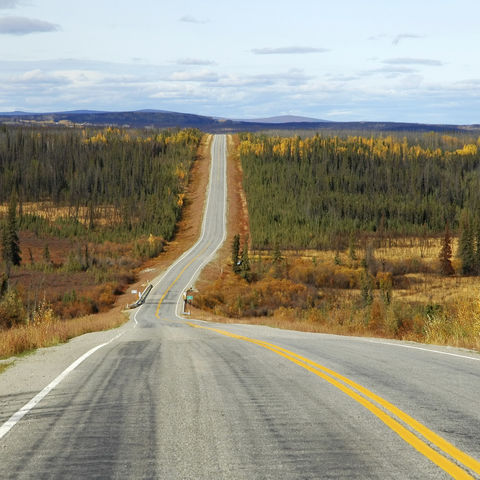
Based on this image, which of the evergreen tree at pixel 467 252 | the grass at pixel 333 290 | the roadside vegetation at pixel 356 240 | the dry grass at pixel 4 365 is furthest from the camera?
the evergreen tree at pixel 467 252

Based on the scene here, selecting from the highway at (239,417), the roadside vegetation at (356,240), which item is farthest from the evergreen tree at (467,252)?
the highway at (239,417)

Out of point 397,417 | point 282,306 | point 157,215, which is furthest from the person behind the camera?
point 157,215

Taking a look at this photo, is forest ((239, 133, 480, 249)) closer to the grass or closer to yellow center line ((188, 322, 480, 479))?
the grass

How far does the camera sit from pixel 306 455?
→ 167 inches

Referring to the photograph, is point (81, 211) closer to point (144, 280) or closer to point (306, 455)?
point (144, 280)

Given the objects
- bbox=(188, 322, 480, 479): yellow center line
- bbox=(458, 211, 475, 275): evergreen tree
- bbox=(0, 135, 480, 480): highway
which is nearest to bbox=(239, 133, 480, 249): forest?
bbox=(458, 211, 475, 275): evergreen tree

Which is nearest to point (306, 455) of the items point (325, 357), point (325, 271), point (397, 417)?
point (397, 417)

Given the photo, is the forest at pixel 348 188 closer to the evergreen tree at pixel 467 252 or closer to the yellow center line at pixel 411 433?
the evergreen tree at pixel 467 252

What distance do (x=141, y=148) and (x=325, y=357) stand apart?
14898cm

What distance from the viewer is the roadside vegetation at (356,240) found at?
136 feet

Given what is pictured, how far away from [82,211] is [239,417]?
403 ft

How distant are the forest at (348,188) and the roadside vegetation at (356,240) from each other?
1.14 feet

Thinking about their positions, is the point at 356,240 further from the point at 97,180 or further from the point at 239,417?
the point at 239,417

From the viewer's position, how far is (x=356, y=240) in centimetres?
11125
